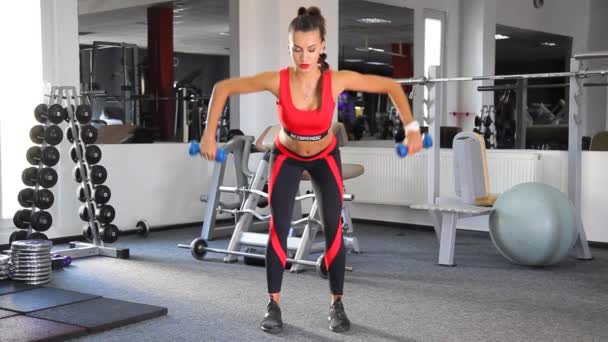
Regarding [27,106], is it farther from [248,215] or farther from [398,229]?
[398,229]

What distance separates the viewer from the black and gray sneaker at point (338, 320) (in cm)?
301

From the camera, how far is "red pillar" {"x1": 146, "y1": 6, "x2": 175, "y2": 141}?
36.1ft

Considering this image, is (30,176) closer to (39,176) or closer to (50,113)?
(39,176)

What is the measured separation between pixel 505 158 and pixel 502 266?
119 cm

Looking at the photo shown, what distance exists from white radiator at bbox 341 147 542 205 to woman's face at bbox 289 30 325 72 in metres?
3.06

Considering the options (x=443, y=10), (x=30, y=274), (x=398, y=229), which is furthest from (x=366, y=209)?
(x=443, y=10)

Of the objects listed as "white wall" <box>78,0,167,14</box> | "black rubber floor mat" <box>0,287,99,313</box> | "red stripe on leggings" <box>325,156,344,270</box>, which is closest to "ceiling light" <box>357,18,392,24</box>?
"white wall" <box>78,0,167,14</box>

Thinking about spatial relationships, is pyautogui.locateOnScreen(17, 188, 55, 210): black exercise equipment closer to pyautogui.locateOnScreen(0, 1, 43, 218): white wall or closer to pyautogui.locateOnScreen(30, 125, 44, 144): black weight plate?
pyautogui.locateOnScreen(30, 125, 44, 144): black weight plate

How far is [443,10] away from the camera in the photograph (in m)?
9.80

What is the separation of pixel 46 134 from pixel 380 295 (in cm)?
236

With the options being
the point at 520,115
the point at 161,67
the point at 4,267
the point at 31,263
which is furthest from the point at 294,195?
the point at 161,67

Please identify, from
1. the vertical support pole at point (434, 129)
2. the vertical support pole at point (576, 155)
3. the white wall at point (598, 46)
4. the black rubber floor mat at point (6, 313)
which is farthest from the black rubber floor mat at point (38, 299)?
→ the white wall at point (598, 46)

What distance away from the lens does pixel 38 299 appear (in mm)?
3496

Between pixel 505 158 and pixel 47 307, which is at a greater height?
pixel 505 158
